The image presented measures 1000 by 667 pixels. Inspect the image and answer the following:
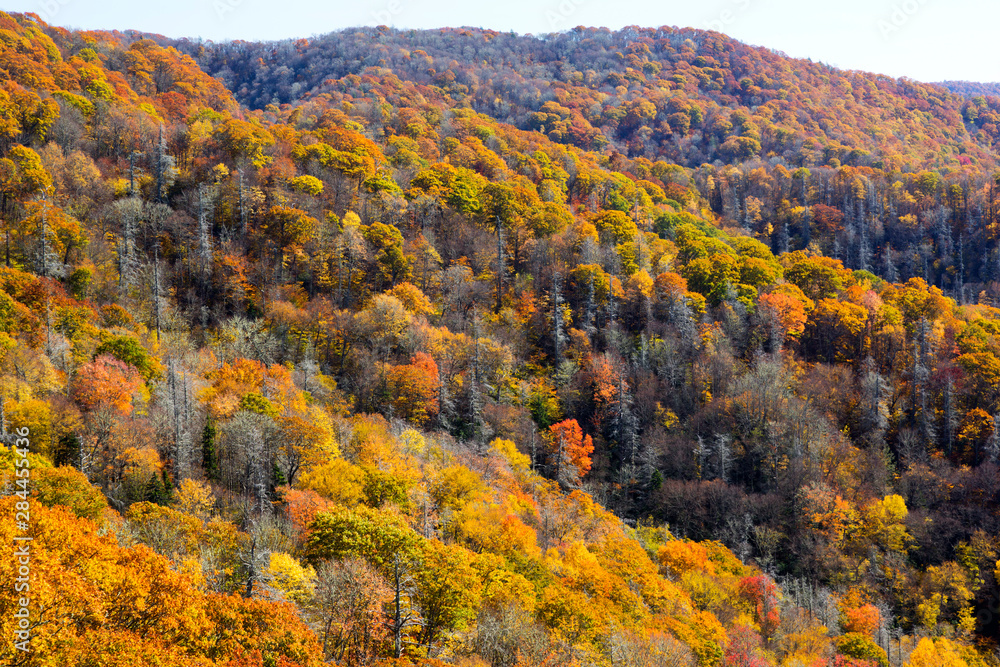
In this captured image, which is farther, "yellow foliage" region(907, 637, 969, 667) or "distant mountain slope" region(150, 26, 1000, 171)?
"distant mountain slope" region(150, 26, 1000, 171)

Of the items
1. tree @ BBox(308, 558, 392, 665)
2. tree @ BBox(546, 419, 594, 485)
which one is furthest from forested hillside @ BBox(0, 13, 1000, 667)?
tree @ BBox(546, 419, 594, 485)

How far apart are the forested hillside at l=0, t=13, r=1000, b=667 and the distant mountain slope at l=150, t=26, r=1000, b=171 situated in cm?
2617

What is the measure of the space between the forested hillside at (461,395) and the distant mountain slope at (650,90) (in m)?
26.2

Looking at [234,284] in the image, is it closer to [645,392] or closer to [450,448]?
[450,448]

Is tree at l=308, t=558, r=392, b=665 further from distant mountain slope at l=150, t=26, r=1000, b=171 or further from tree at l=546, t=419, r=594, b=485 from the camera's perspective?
distant mountain slope at l=150, t=26, r=1000, b=171

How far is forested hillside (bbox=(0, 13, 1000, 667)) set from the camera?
26.6 meters

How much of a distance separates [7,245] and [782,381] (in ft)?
219

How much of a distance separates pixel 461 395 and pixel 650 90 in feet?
390

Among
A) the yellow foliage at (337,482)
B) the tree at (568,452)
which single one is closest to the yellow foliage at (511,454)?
the tree at (568,452)

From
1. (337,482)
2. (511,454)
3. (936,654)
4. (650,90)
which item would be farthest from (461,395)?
(650,90)

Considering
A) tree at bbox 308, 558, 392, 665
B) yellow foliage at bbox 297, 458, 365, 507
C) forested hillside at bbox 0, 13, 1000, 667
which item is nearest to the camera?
tree at bbox 308, 558, 392, 665

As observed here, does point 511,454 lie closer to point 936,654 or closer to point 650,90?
point 936,654

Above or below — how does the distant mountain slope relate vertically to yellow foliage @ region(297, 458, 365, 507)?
above

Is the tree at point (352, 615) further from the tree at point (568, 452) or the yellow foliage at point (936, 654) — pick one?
the yellow foliage at point (936, 654)
